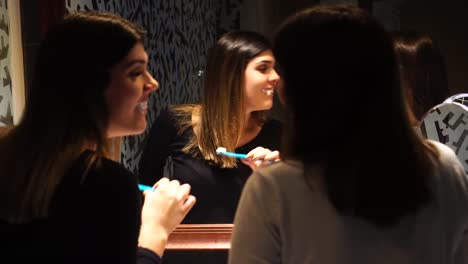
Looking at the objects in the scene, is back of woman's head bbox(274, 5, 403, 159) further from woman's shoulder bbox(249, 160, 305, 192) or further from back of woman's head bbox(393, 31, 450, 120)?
back of woman's head bbox(393, 31, 450, 120)

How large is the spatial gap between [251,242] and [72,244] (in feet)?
0.68

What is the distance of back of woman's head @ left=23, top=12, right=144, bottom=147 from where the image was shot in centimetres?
65

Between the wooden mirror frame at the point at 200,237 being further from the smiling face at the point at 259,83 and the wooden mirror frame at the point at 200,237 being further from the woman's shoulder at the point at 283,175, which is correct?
the woman's shoulder at the point at 283,175

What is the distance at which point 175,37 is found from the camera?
5.01 ft

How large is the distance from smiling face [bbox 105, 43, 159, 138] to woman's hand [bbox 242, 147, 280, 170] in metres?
0.30

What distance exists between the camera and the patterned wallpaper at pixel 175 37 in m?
1.33

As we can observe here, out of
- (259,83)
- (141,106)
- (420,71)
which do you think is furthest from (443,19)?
(141,106)

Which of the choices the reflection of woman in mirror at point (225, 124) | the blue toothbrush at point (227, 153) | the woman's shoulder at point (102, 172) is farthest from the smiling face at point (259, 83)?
the woman's shoulder at point (102, 172)

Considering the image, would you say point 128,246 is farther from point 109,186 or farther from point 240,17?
point 240,17

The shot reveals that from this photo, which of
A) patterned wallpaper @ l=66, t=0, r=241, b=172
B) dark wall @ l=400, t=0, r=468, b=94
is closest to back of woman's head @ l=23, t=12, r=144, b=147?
patterned wallpaper @ l=66, t=0, r=241, b=172

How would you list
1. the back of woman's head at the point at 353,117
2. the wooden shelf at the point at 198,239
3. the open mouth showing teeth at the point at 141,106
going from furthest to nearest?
the wooden shelf at the point at 198,239
the open mouth showing teeth at the point at 141,106
the back of woman's head at the point at 353,117

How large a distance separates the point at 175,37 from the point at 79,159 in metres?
0.96

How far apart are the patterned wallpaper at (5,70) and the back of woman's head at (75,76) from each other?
0.47m

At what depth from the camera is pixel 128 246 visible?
62 centimetres
